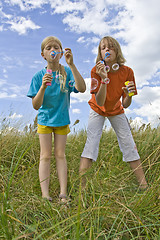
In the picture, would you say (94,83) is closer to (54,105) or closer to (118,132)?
(54,105)

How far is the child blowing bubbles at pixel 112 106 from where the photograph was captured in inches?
93.8

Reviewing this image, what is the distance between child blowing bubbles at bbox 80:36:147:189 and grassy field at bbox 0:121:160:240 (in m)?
0.16

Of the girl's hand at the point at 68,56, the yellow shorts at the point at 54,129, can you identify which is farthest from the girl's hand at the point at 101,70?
the yellow shorts at the point at 54,129

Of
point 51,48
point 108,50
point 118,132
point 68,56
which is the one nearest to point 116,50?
point 108,50

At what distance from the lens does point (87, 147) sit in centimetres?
240

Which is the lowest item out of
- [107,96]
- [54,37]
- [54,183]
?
[54,183]

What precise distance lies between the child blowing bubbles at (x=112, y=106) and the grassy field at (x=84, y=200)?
156 millimetres

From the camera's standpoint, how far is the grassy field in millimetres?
1208

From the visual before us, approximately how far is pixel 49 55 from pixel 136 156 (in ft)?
4.78

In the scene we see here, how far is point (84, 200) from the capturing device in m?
1.66

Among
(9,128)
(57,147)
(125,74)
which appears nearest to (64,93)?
(57,147)

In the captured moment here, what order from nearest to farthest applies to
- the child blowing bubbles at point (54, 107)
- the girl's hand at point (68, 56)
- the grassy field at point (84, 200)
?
the grassy field at point (84, 200), the girl's hand at point (68, 56), the child blowing bubbles at point (54, 107)

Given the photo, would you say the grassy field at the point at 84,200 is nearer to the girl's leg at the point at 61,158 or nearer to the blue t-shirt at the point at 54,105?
the girl's leg at the point at 61,158

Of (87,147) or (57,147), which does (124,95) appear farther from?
(57,147)
